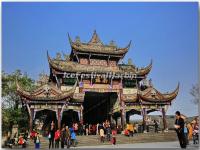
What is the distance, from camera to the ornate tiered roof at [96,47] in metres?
26.7

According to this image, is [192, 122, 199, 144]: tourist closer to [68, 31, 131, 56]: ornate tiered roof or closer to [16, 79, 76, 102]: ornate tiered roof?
[16, 79, 76, 102]: ornate tiered roof

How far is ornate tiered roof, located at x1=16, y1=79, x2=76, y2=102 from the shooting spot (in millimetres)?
22462

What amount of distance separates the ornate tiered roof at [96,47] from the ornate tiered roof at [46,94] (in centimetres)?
468

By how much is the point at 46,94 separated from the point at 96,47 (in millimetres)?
7149

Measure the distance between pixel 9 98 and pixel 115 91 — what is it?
1307cm

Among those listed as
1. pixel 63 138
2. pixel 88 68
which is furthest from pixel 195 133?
pixel 88 68

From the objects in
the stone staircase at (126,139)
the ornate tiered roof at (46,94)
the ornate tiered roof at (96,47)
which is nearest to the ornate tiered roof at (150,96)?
the stone staircase at (126,139)

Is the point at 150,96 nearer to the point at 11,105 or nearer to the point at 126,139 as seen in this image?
the point at 126,139

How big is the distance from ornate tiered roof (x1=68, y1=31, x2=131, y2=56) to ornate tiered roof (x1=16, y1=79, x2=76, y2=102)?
4677 millimetres

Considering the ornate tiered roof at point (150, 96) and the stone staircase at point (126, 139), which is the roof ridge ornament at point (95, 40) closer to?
the ornate tiered roof at point (150, 96)

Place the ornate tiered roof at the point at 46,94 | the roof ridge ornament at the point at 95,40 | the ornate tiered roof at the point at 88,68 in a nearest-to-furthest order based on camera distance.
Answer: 1. the ornate tiered roof at the point at 46,94
2. the ornate tiered roof at the point at 88,68
3. the roof ridge ornament at the point at 95,40

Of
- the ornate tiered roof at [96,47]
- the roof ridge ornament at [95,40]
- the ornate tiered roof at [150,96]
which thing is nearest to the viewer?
the ornate tiered roof at [150,96]

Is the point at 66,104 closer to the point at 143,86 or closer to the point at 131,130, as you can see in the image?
the point at 131,130

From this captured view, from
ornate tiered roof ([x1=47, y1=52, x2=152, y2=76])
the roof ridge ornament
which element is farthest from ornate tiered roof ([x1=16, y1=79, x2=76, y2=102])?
the roof ridge ornament
